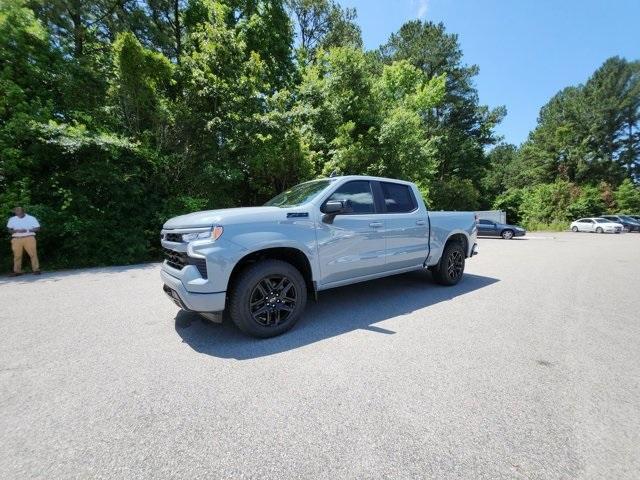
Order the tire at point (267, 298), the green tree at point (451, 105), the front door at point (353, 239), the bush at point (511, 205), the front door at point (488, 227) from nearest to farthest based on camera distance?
1. the tire at point (267, 298)
2. the front door at point (353, 239)
3. the front door at point (488, 227)
4. the green tree at point (451, 105)
5. the bush at point (511, 205)

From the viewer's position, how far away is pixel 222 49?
420 inches

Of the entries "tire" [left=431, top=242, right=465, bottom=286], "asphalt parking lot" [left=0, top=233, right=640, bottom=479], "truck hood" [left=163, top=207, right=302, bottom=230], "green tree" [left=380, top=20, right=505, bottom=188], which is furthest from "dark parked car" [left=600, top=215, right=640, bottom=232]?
"truck hood" [left=163, top=207, right=302, bottom=230]

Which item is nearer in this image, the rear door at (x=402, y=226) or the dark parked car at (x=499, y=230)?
the rear door at (x=402, y=226)

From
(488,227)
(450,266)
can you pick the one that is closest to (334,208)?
(450,266)

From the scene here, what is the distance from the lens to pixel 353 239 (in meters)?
4.18

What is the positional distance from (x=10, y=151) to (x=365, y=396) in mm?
9974

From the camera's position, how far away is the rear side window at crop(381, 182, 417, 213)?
482 centimetres

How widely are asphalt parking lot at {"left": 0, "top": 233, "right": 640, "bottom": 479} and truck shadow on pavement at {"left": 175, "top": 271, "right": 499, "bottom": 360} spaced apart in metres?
0.03

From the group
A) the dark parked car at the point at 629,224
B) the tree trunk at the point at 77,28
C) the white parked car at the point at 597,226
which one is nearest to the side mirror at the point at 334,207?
the tree trunk at the point at 77,28

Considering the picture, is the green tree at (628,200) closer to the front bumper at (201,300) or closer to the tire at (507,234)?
the tire at (507,234)

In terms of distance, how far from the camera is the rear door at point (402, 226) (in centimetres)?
469

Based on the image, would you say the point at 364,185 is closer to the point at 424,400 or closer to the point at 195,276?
the point at 195,276

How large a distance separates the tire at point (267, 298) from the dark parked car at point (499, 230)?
815 inches

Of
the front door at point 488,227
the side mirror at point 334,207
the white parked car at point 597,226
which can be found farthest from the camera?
the white parked car at point 597,226
